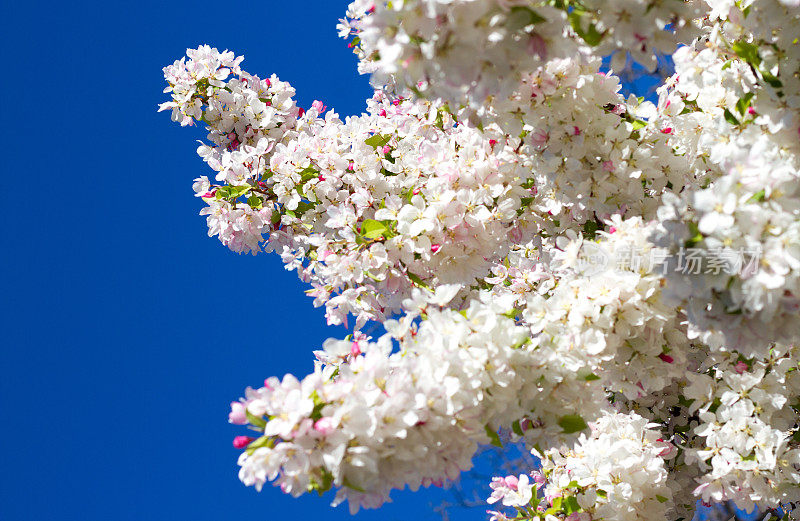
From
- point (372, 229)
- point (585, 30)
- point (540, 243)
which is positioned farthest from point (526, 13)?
point (540, 243)

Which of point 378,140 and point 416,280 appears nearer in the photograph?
point 416,280

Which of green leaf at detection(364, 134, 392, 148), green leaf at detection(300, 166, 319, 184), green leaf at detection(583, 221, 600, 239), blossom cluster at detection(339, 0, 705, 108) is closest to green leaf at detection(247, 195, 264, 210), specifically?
green leaf at detection(300, 166, 319, 184)

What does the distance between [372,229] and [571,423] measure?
3.95ft

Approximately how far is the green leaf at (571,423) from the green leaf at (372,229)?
1.13m

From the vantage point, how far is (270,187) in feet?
13.4

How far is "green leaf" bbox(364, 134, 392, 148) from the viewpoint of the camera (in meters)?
4.10

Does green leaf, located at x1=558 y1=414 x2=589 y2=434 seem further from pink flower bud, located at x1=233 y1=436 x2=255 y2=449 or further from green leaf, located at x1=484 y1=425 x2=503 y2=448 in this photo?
pink flower bud, located at x1=233 y1=436 x2=255 y2=449

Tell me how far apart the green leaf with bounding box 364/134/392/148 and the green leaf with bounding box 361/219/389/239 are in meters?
1.00

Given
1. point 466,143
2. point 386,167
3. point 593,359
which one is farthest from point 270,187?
point 593,359

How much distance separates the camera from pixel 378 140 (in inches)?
162

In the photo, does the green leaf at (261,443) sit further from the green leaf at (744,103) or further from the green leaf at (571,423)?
the green leaf at (744,103)

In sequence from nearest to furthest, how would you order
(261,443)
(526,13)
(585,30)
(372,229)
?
(526,13), (261,443), (585,30), (372,229)

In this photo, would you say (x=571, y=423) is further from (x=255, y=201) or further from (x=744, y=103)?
(x=255, y=201)

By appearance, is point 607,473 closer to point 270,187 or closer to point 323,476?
point 323,476
